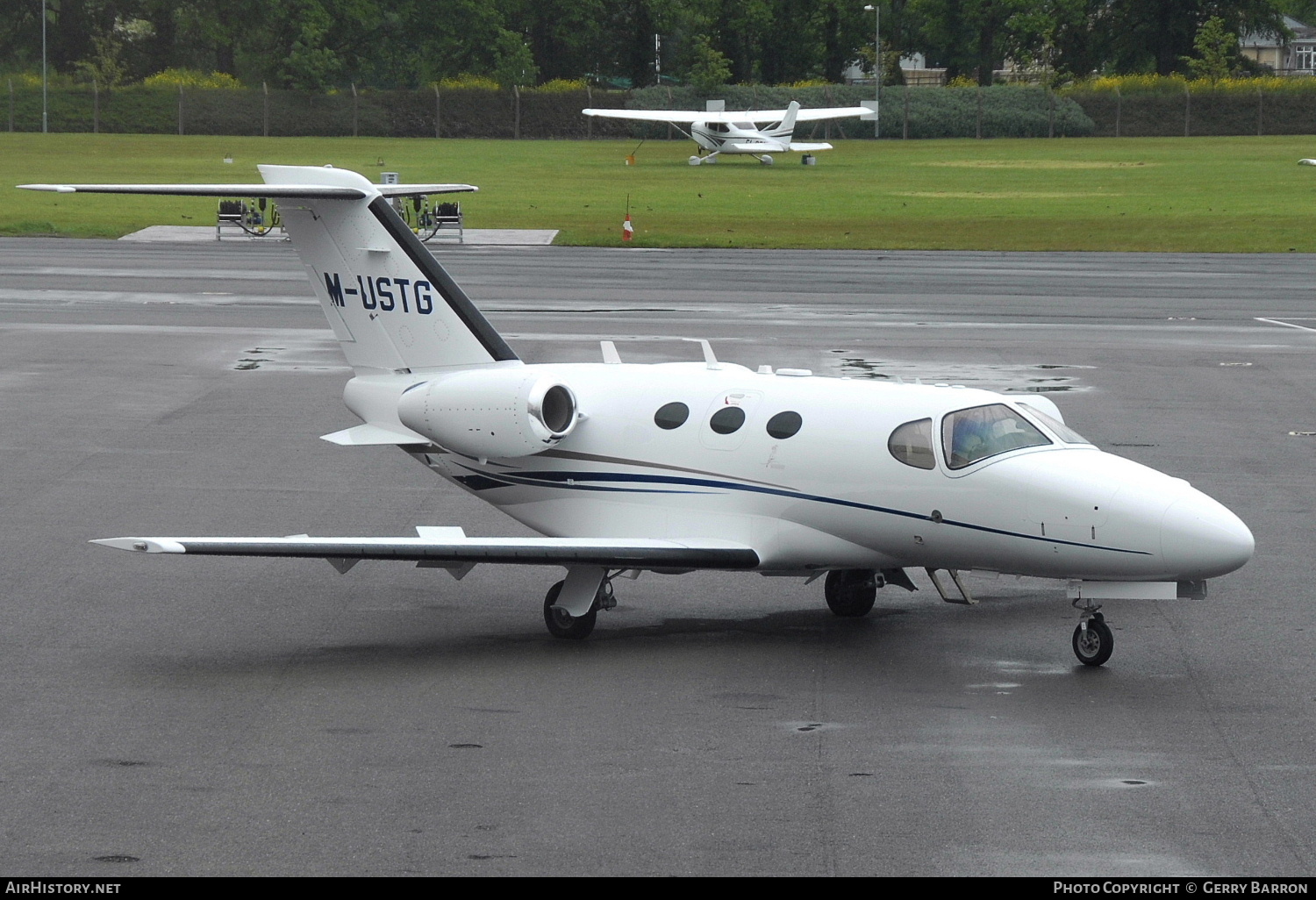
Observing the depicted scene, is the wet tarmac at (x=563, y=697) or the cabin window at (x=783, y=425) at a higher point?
the cabin window at (x=783, y=425)

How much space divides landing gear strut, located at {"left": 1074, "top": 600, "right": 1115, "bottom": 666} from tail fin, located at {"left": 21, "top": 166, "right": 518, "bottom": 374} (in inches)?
266

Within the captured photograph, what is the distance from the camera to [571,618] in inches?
597

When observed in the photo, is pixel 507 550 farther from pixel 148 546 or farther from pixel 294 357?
pixel 294 357

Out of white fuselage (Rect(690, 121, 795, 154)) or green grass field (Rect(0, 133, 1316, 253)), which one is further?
white fuselage (Rect(690, 121, 795, 154))

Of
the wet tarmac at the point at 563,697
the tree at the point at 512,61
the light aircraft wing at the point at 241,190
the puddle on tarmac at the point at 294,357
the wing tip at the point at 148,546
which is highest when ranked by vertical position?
the tree at the point at 512,61

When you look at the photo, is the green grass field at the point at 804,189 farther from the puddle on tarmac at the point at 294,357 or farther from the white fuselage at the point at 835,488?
the white fuselage at the point at 835,488

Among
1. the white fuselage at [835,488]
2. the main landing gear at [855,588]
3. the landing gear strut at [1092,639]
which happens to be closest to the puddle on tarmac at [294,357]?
the white fuselage at [835,488]

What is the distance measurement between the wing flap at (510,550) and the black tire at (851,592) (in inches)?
51.2

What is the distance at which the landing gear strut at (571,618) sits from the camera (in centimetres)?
1518

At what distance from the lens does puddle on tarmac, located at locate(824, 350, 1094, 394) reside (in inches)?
1172

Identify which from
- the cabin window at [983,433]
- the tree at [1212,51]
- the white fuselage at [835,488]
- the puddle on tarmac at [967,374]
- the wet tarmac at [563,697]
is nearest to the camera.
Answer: the wet tarmac at [563,697]

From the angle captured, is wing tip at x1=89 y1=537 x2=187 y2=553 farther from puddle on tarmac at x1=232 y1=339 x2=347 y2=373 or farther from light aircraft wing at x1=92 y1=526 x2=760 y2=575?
puddle on tarmac at x1=232 y1=339 x2=347 y2=373

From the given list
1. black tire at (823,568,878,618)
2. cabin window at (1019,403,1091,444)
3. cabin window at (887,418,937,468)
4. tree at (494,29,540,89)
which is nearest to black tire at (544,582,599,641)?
black tire at (823,568,878,618)

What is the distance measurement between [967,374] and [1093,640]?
56.3ft
